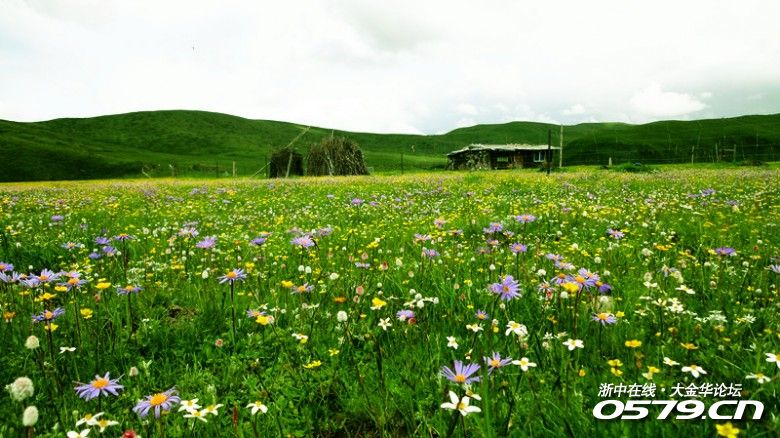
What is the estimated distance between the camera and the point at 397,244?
6281 mm

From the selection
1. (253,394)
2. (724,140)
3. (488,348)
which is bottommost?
(253,394)

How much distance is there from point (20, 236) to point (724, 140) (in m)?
124

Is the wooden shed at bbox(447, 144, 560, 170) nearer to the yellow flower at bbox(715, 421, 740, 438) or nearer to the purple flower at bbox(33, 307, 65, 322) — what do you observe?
the purple flower at bbox(33, 307, 65, 322)

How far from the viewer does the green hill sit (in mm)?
95125

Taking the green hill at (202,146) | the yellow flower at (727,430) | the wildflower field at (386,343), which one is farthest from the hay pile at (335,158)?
the yellow flower at (727,430)

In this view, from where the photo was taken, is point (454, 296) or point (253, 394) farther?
point (454, 296)

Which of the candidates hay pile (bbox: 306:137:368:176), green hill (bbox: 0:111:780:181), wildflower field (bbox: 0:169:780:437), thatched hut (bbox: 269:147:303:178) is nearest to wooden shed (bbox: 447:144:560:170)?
green hill (bbox: 0:111:780:181)

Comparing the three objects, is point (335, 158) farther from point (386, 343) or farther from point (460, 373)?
point (460, 373)

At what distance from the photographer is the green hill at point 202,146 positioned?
95.1 m

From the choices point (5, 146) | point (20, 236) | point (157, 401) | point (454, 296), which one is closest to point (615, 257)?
point (454, 296)

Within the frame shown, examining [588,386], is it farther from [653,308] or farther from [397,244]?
[397,244]

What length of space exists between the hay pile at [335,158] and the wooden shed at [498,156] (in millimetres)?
35327

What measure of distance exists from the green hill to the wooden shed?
10.5 meters

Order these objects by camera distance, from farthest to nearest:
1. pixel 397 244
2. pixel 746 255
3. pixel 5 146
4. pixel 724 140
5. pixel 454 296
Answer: pixel 5 146 → pixel 724 140 → pixel 397 244 → pixel 746 255 → pixel 454 296
